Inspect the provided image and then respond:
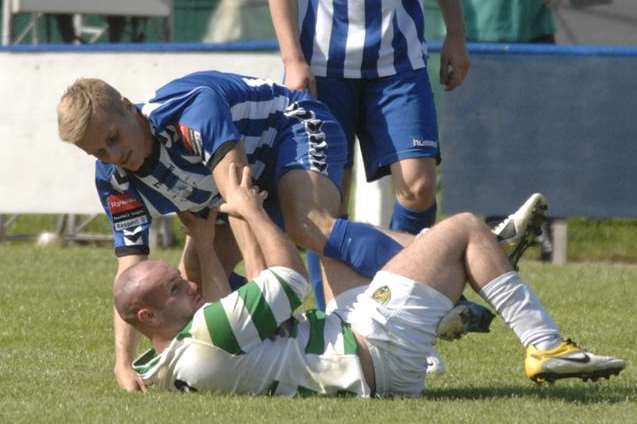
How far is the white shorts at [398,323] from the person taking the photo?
207 inches

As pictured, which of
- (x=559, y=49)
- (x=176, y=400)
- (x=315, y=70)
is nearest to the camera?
(x=176, y=400)

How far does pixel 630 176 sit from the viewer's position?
10070 millimetres

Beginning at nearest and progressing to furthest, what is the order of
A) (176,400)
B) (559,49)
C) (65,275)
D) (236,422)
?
(236,422) < (176,400) < (65,275) < (559,49)

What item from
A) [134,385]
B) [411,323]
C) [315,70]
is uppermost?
[315,70]

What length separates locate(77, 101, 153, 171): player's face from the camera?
5324 mm

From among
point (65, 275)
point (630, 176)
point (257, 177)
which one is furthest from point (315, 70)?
point (630, 176)

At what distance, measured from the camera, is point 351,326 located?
5.34m

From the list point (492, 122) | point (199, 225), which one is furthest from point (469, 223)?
point (492, 122)

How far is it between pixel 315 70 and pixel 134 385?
5.58 ft

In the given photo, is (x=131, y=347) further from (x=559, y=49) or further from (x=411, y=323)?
(x=559, y=49)

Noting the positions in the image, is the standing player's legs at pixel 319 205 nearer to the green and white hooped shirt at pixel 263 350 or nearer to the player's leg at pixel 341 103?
the green and white hooped shirt at pixel 263 350

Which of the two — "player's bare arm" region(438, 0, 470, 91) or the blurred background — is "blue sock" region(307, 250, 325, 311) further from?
the blurred background

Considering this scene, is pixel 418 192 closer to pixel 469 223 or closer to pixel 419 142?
pixel 419 142

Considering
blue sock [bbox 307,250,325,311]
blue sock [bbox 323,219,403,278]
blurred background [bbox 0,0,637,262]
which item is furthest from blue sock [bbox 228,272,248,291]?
blurred background [bbox 0,0,637,262]
